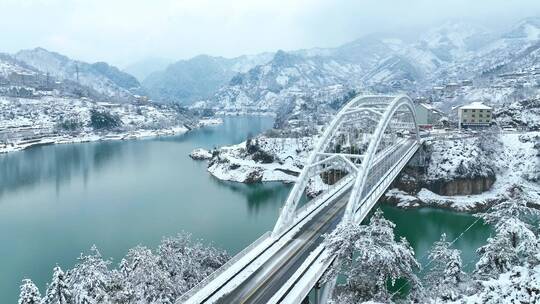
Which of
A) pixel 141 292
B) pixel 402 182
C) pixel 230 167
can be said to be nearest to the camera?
pixel 141 292

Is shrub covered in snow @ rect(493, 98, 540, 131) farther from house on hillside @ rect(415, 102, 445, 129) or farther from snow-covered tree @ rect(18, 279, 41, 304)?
snow-covered tree @ rect(18, 279, 41, 304)

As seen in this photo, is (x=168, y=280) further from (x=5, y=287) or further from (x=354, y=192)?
(x=5, y=287)

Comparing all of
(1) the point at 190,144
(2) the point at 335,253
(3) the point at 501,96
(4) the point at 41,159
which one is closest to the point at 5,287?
(2) the point at 335,253

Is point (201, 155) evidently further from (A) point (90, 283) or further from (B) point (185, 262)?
(A) point (90, 283)

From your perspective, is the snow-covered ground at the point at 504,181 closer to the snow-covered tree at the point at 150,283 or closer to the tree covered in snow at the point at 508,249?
the tree covered in snow at the point at 508,249

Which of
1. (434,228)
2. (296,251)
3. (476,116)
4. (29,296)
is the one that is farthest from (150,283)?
→ (476,116)

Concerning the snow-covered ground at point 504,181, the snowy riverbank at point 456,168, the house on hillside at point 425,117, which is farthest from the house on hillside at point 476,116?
the snow-covered ground at point 504,181

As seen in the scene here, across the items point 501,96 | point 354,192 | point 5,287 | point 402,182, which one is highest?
point 501,96

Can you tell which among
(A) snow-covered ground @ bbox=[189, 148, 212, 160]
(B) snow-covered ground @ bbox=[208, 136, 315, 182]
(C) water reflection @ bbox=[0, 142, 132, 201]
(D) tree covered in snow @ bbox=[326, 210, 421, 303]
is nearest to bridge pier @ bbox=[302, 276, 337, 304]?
(D) tree covered in snow @ bbox=[326, 210, 421, 303]
